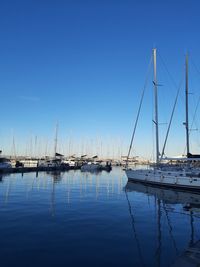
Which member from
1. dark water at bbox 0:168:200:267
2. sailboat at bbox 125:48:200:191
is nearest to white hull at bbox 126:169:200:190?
sailboat at bbox 125:48:200:191

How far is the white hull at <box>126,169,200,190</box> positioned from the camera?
38.2 metres

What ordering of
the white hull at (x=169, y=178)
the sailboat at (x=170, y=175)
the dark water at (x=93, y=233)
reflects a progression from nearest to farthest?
the dark water at (x=93, y=233)
the white hull at (x=169, y=178)
the sailboat at (x=170, y=175)

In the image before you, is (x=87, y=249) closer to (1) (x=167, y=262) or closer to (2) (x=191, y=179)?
(1) (x=167, y=262)

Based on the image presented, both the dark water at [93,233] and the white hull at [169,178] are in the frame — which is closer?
the dark water at [93,233]

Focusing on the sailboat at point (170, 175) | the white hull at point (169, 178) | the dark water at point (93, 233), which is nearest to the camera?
the dark water at point (93, 233)

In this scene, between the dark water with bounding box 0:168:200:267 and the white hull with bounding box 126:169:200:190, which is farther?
the white hull with bounding box 126:169:200:190

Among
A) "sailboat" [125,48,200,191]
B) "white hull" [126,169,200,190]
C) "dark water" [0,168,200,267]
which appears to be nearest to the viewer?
"dark water" [0,168,200,267]

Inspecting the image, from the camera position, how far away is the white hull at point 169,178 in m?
38.2

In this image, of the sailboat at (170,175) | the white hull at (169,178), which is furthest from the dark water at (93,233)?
the sailboat at (170,175)

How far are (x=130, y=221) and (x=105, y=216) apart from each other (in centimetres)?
203

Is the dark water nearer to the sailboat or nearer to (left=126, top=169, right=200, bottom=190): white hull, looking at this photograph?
(left=126, top=169, right=200, bottom=190): white hull

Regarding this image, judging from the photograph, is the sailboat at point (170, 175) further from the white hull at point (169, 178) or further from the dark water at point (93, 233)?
the dark water at point (93, 233)

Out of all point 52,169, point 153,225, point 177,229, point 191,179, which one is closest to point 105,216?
point 153,225

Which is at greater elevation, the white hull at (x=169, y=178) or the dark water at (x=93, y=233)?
the white hull at (x=169, y=178)
